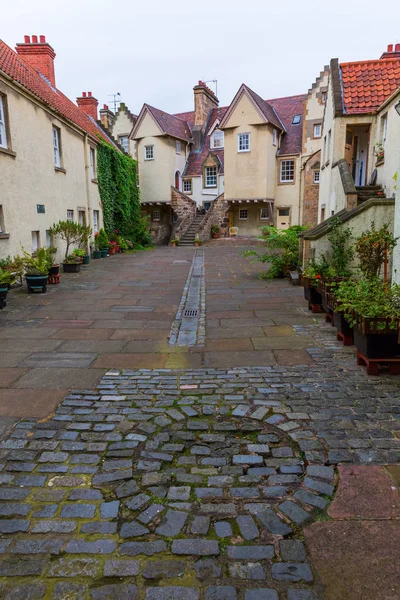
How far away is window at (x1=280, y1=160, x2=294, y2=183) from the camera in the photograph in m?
31.1

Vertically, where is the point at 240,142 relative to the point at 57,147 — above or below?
above

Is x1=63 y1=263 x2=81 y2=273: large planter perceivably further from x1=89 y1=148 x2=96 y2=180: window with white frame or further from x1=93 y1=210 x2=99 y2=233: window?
x1=89 y1=148 x2=96 y2=180: window with white frame

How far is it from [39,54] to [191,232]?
49.6 ft

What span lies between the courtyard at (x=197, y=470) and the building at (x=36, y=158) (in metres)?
7.37

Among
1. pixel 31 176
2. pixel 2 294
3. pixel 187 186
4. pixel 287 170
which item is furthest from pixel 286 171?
pixel 2 294

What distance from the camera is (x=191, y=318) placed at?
831 cm

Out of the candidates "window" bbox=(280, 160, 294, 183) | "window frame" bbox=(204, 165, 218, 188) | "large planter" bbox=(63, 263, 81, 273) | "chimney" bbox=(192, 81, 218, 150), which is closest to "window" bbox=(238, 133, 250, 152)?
"window" bbox=(280, 160, 294, 183)

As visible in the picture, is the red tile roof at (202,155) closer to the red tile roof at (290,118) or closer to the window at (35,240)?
the red tile roof at (290,118)

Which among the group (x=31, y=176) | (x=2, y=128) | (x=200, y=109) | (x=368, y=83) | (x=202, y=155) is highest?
(x=200, y=109)

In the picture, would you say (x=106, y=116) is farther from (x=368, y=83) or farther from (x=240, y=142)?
(x=368, y=83)

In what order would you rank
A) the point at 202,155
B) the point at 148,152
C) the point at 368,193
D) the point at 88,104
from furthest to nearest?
the point at 202,155
the point at 148,152
the point at 88,104
the point at 368,193

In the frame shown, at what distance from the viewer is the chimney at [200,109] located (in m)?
36.3

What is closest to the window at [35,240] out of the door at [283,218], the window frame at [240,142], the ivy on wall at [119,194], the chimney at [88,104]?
the ivy on wall at [119,194]

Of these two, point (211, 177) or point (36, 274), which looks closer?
point (36, 274)
